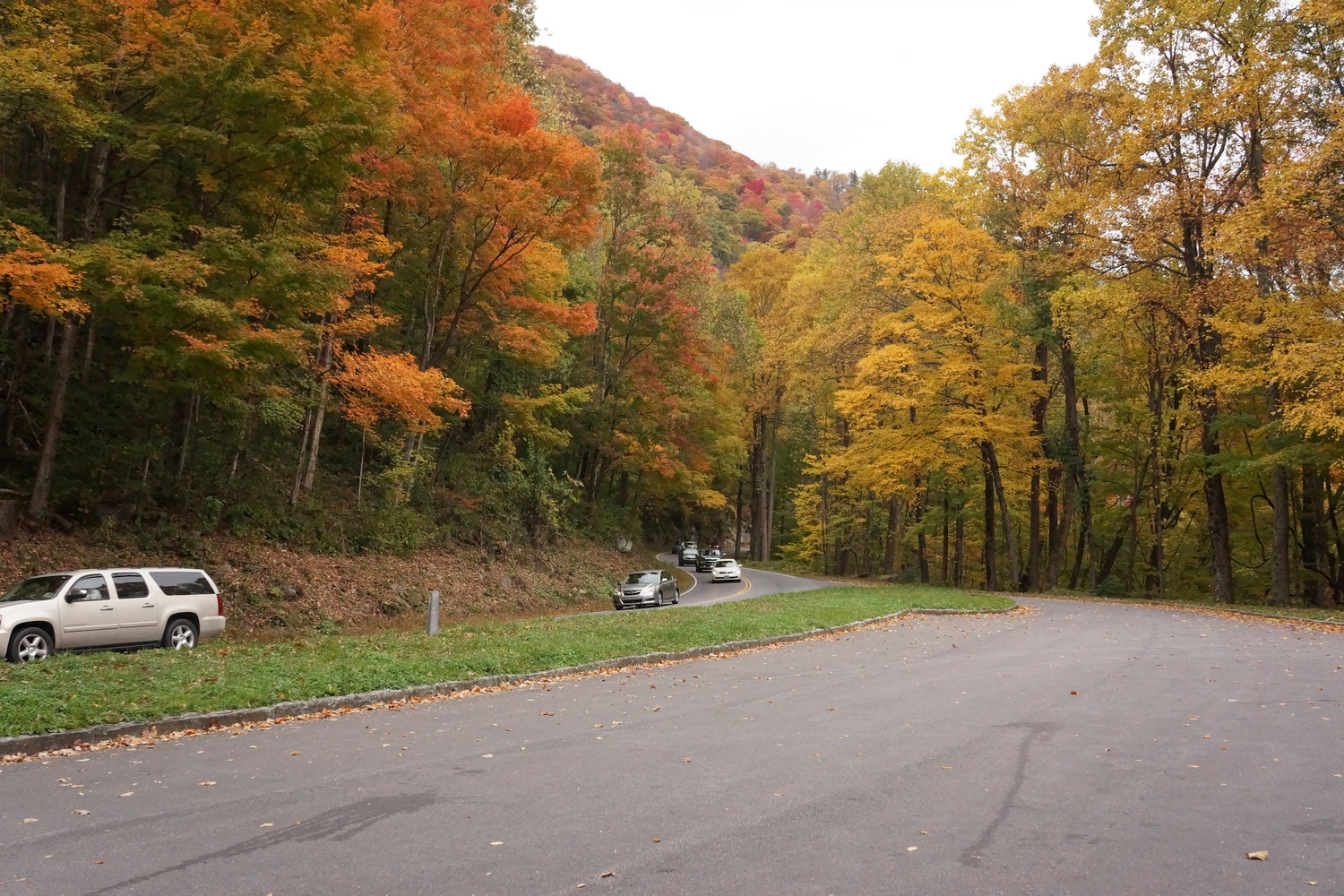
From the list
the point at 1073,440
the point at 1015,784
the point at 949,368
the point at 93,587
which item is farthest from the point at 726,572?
the point at 1015,784

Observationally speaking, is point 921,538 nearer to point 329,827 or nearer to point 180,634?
point 180,634

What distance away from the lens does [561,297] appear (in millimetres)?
31609

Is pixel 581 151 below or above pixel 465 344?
above

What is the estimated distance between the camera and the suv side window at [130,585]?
42.3 feet

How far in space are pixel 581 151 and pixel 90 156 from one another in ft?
37.2

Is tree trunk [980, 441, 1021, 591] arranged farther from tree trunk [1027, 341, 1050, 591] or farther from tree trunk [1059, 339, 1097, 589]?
tree trunk [1059, 339, 1097, 589]

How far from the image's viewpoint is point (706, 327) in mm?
37875

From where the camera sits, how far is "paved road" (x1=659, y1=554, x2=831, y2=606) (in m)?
29.8

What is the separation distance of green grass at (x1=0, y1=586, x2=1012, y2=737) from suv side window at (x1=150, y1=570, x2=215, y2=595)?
144 centimetres

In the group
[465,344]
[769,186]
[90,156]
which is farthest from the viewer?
[769,186]

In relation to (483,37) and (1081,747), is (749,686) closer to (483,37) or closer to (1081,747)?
(1081,747)

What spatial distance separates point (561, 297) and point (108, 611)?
21.3 metres

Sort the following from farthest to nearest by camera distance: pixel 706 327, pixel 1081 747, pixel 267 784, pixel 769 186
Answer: pixel 769 186, pixel 706 327, pixel 1081 747, pixel 267 784

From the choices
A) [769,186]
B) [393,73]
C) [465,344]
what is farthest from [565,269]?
[769,186]
